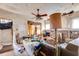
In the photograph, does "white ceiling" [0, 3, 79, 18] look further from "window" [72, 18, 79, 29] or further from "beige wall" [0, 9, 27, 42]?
"window" [72, 18, 79, 29]

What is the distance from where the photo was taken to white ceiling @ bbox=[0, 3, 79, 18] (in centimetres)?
207

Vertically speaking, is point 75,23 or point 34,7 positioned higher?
point 34,7

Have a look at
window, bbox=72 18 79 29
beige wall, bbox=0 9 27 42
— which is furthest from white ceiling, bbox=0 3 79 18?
window, bbox=72 18 79 29

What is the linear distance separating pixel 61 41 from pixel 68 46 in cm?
14

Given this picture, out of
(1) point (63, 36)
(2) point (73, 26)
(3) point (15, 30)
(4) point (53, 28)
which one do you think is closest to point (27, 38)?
(3) point (15, 30)

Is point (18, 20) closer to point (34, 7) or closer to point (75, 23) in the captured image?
point (34, 7)

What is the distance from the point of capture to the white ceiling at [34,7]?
2074 mm

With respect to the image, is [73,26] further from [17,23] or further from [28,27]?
[17,23]

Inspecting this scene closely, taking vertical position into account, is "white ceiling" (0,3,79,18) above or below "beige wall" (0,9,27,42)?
above

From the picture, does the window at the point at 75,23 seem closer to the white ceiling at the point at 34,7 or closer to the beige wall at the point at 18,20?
the white ceiling at the point at 34,7

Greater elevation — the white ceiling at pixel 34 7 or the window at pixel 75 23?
the white ceiling at pixel 34 7

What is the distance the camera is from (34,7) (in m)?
2.11

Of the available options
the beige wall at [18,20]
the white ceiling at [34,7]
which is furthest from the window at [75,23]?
the beige wall at [18,20]

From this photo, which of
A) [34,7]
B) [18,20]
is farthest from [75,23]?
[18,20]
